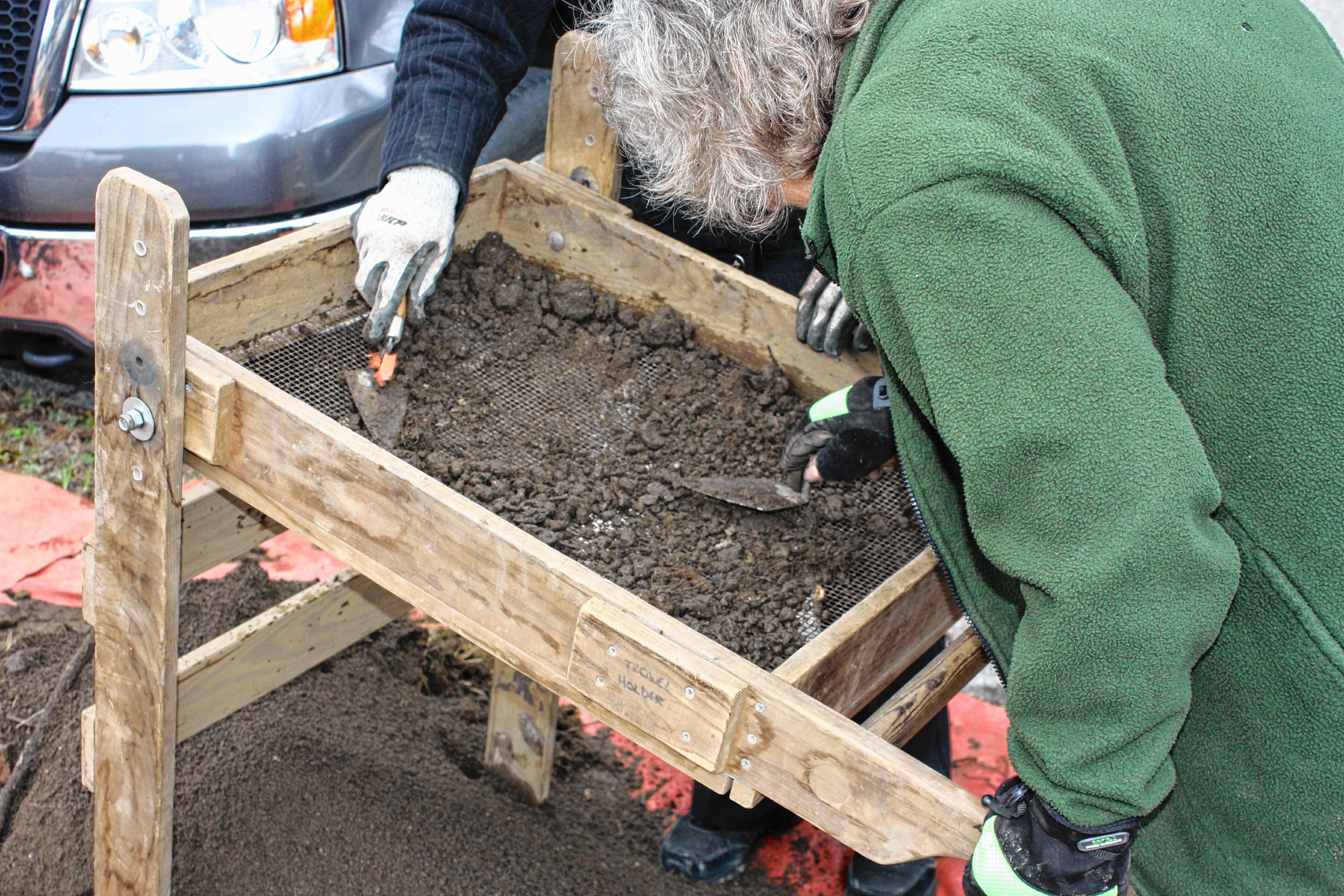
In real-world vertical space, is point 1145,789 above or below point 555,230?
above

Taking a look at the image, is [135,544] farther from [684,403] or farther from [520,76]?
[520,76]

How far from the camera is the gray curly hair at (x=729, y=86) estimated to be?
1058mm

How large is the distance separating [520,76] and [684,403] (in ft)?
2.40

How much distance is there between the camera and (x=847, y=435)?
165 cm

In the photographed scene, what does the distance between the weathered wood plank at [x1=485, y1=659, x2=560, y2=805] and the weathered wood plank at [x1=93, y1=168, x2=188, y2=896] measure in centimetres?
66

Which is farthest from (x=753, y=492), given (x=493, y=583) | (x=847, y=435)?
(x=493, y=583)

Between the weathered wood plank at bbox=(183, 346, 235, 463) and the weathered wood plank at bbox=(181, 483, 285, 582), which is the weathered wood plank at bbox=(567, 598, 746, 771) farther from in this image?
the weathered wood plank at bbox=(181, 483, 285, 582)

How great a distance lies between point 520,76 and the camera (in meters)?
2.03

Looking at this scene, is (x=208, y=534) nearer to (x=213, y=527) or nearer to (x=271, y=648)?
(x=213, y=527)

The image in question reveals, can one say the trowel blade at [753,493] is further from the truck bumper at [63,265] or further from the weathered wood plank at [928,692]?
the truck bumper at [63,265]

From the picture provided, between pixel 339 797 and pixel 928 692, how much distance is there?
1364 mm

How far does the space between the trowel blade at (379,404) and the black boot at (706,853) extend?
1096 millimetres

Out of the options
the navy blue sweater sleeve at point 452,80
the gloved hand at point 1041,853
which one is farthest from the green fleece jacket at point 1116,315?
the navy blue sweater sleeve at point 452,80

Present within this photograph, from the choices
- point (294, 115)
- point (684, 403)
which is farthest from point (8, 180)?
point (684, 403)
